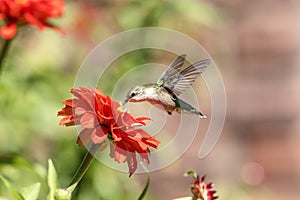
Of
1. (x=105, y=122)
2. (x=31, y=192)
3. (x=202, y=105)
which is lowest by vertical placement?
(x=31, y=192)

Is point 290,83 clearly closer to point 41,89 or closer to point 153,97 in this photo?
point 41,89

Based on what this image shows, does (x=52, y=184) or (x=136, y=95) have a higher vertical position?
(x=136, y=95)

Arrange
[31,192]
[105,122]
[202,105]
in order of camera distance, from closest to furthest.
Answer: [105,122] → [31,192] → [202,105]

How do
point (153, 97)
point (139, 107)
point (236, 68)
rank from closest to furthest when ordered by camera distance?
point (153, 97) → point (139, 107) → point (236, 68)

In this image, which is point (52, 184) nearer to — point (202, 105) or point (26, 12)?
point (26, 12)

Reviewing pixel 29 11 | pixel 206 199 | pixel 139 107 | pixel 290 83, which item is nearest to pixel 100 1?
pixel 139 107

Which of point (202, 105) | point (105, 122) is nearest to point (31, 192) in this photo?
point (105, 122)

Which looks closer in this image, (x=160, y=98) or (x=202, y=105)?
(x=160, y=98)

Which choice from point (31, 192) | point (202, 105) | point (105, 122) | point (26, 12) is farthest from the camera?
point (202, 105)
